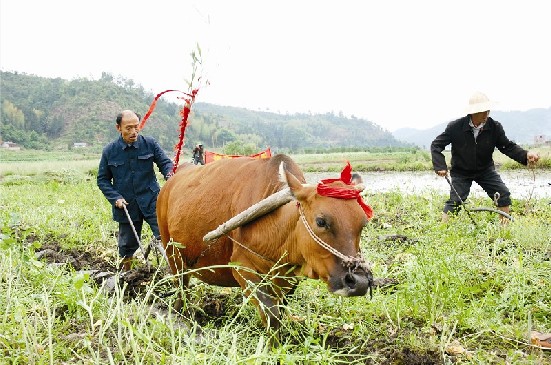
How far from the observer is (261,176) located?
11.2 ft

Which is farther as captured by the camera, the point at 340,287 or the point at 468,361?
the point at 468,361

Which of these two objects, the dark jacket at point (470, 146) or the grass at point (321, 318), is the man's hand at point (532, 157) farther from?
the grass at point (321, 318)

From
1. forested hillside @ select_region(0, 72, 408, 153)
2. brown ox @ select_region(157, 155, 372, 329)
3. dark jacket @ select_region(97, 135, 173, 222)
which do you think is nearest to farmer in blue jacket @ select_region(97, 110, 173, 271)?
dark jacket @ select_region(97, 135, 173, 222)

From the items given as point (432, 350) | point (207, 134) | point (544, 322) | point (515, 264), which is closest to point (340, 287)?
point (432, 350)

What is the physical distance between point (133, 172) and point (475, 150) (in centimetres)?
454

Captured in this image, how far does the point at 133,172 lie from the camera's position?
17.1 ft

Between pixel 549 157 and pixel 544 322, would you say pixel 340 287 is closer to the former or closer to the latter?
pixel 544 322

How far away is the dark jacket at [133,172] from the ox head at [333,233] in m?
2.59

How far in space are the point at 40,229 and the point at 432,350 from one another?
6.85 m

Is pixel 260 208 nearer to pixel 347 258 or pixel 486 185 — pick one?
pixel 347 258

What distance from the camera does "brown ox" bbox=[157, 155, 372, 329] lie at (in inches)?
107

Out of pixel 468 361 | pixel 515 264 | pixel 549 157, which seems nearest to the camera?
pixel 468 361

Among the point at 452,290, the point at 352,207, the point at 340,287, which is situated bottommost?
the point at 452,290

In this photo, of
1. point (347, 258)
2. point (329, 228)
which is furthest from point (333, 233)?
point (347, 258)
